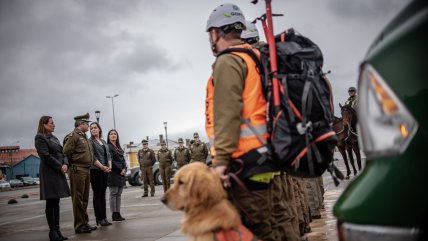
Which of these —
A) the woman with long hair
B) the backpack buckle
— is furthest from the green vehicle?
the woman with long hair

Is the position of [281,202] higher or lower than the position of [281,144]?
lower

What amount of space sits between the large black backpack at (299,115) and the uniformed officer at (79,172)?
5419 mm

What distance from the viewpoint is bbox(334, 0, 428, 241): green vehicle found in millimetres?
1437

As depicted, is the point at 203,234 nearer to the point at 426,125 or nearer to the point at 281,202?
the point at 281,202

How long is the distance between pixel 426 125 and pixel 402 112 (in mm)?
95

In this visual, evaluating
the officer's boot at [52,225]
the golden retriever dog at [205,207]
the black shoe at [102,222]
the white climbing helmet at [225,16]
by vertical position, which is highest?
the white climbing helmet at [225,16]

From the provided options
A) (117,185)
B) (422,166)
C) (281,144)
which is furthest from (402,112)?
(117,185)

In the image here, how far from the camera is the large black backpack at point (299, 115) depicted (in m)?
2.62

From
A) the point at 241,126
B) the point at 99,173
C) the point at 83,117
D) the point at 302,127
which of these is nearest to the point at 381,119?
the point at 302,127

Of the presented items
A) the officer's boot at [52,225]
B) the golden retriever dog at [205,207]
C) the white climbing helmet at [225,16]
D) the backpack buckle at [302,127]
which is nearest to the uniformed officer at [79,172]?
the officer's boot at [52,225]

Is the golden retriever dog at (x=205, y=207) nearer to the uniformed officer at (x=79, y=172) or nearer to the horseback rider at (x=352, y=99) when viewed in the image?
the uniformed officer at (x=79, y=172)

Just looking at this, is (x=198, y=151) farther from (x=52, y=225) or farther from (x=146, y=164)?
(x=52, y=225)

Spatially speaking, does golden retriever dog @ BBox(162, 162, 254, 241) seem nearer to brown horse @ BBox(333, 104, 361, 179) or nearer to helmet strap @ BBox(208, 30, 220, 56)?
helmet strap @ BBox(208, 30, 220, 56)

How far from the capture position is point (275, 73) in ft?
8.79
